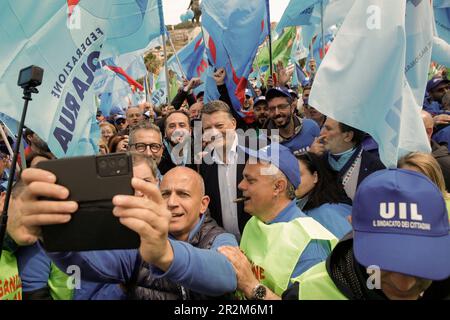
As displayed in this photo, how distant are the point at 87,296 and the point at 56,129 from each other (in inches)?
58.8

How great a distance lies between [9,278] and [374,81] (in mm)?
2001

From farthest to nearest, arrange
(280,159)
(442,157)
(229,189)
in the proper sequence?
(442,157)
(229,189)
(280,159)

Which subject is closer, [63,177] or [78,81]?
[63,177]

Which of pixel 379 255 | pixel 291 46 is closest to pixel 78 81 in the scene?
pixel 379 255

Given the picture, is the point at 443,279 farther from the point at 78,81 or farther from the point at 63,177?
the point at 78,81

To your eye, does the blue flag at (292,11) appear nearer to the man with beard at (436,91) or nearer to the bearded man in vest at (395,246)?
the man with beard at (436,91)

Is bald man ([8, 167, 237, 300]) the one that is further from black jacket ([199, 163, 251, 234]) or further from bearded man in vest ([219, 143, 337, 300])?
black jacket ([199, 163, 251, 234])

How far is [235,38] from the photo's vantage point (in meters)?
5.39

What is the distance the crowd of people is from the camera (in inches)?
53.2

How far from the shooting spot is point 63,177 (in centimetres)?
118

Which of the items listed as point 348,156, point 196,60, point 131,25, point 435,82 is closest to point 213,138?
point 348,156

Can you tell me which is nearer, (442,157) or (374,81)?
(374,81)

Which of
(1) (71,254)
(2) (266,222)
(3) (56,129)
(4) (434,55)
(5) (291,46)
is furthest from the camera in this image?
(5) (291,46)

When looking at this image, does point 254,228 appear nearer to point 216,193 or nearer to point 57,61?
point 216,193
